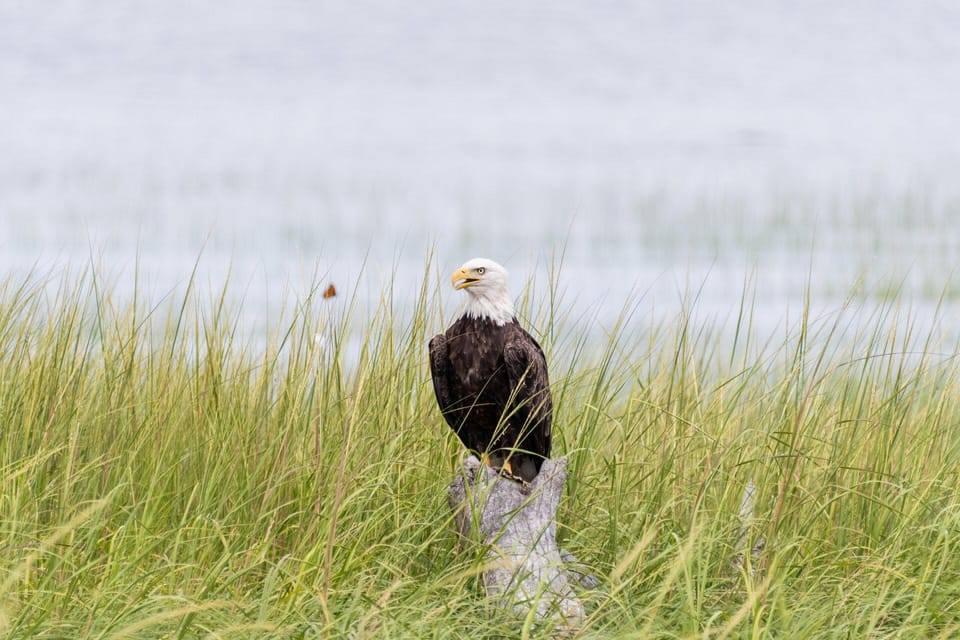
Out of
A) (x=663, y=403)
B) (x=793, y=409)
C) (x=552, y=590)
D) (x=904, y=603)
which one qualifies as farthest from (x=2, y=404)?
(x=904, y=603)

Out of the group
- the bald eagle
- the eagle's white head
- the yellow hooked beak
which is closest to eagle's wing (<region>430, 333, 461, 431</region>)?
the bald eagle

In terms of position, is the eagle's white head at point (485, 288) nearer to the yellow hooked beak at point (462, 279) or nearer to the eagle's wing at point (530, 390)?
the yellow hooked beak at point (462, 279)

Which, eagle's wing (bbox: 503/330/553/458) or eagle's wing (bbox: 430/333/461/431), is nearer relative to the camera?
eagle's wing (bbox: 503/330/553/458)

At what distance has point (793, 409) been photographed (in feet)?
14.9

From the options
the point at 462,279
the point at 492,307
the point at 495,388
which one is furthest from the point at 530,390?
the point at 462,279

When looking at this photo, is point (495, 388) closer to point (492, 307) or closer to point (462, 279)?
point (492, 307)

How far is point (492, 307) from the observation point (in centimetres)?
421

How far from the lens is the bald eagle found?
163 inches

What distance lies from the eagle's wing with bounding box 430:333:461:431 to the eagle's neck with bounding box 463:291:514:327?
225mm

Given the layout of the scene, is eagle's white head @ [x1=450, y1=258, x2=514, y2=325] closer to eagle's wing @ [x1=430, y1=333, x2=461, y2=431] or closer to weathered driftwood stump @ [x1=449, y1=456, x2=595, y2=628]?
eagle's wing @ [x1=430, y1=333, x2=461, y2=431]

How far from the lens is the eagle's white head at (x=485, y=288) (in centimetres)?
411

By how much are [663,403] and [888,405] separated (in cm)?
122

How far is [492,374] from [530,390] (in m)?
0.17

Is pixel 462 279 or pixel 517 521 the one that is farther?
pixel 517 521
